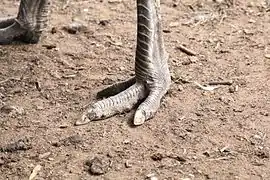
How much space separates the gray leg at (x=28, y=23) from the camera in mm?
4641

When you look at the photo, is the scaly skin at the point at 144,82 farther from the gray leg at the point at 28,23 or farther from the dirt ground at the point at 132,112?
the gray leg at the point at 28,23

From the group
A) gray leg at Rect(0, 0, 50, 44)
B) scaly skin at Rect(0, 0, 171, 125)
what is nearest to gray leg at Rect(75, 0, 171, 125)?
scaly skin at Rect(0, 0, 171, 125)

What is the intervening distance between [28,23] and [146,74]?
125cm

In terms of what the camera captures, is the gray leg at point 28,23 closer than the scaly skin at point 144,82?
No

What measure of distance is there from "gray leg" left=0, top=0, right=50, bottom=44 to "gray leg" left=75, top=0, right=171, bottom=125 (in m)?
1.06

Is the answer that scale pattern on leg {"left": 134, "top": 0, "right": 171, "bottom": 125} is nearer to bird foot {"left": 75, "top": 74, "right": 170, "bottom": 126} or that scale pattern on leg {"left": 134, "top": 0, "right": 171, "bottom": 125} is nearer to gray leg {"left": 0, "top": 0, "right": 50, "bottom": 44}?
bird foot {"left": 75, "top": 74, "right": 170, "bottom": 126}

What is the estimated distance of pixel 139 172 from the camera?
318 cm

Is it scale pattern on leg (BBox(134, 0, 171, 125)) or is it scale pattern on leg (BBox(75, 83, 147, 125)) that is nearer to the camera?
scale pattern on leg (BBox(75, 83, 147, 125))

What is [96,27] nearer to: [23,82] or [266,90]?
[23,82]

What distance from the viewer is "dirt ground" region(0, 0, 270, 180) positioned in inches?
128

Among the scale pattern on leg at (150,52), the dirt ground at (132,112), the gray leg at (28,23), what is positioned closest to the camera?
the dirt ground at (132,112)

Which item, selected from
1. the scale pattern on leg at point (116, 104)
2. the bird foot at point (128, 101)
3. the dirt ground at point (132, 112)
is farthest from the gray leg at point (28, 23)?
the scale pattern on leg at point (116, 104)

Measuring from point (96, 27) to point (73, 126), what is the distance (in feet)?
4.94

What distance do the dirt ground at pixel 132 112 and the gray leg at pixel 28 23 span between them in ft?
0.27
